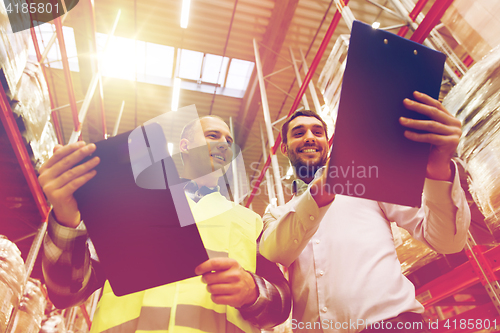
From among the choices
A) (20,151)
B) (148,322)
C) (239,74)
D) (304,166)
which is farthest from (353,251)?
(239,74)

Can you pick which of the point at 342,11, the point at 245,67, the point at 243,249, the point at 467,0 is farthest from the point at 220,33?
the point at 243,249

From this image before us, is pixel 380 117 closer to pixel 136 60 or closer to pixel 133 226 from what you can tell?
pixel 133 226

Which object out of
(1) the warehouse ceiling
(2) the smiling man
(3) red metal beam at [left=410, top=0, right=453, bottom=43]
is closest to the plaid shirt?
(2) the smiling man

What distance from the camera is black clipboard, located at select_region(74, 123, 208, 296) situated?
98 centimetres

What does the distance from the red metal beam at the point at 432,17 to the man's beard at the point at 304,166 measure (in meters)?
2.24

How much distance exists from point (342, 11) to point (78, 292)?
4735mm

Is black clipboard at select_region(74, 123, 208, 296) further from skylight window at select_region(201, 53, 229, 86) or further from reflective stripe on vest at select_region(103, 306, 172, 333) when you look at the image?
skylight window at select_region(201, 53, 229, 86)

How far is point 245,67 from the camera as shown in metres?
9.73

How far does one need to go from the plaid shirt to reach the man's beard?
0.80 meters

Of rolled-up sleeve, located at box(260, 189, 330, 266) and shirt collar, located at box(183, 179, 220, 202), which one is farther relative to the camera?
shirt collar, located at box(183, 179, 220, 202)

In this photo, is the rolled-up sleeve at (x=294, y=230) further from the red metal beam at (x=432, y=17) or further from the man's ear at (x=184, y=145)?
the red metal beam at (x=432, y=17)

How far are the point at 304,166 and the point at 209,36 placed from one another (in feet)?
26.1

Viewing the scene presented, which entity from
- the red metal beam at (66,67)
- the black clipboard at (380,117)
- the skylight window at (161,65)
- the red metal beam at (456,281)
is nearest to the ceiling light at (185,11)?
the skylight window at (161,65)

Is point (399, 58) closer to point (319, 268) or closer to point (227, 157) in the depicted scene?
point (319, 268)
